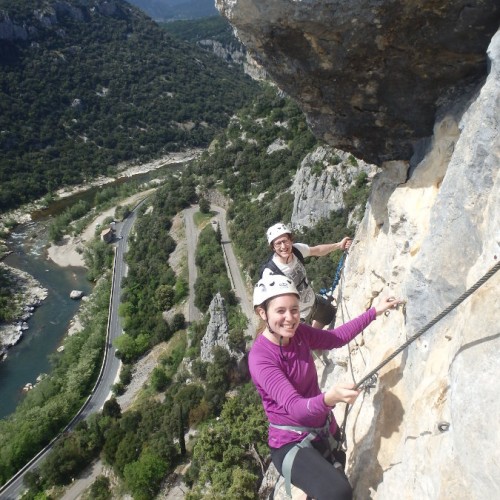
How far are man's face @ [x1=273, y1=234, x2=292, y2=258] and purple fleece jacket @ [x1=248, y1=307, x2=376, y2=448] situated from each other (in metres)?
1.83

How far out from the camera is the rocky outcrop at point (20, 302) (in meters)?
45.2

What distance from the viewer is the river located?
41.2 meters

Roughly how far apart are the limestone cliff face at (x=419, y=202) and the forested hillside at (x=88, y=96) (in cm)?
8234

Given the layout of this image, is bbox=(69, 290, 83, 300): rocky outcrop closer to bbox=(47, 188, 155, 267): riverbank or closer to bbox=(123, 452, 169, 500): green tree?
bbox=(47, 188, 155, 267): riverbank

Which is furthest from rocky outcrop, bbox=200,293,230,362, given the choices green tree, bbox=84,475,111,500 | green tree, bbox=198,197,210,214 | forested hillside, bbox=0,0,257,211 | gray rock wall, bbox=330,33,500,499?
forested hillside, bbox=0,0,257,211

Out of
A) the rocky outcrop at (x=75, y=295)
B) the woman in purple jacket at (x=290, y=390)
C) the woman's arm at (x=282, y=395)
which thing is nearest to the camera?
the woman's arm at (x=282, y=395)

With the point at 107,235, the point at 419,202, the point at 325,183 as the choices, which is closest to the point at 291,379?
the point at 419,202

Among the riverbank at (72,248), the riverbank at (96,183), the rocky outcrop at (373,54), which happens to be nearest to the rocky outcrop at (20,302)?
the riverbank at (72,248)

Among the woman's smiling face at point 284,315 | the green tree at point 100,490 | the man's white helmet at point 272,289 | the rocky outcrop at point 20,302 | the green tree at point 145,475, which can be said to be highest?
the man's white helmet at point 272,289

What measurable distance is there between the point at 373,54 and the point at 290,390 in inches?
142

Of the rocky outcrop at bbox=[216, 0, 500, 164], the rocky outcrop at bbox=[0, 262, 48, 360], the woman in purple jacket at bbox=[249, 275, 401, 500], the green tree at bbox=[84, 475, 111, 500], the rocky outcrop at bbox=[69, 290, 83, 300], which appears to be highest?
the rocky outcrop at bbox=[216, 0, 500, 164]

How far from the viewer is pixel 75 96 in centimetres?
10831

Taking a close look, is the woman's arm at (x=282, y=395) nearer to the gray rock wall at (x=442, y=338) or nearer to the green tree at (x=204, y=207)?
the gray rock wall at (x=442, y=338)

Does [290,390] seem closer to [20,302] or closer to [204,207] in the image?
[20,302]
